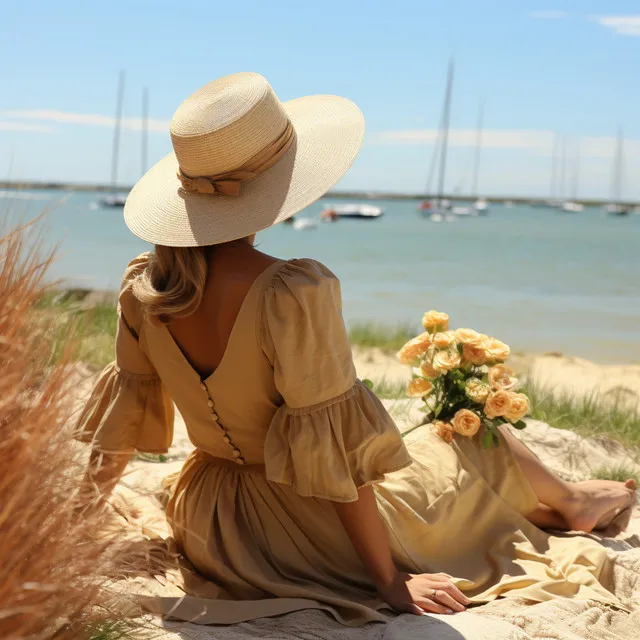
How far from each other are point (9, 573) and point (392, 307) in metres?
14.0

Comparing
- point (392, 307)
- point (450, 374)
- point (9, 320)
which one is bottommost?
point (392, 307)

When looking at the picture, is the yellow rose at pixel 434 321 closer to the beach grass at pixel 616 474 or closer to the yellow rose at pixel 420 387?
the yellow rose at pixel 420 387

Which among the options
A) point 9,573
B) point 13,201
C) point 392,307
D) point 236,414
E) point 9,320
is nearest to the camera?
point 9,573

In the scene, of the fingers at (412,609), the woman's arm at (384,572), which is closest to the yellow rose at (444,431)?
the woman's arm at (384,572)

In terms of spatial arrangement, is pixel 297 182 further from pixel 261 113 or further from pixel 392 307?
pixel 392 307

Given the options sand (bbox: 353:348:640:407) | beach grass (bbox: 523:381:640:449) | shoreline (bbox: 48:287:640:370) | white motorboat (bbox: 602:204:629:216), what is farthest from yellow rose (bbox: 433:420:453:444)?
white motorboat (bbox: 602:204:629:216)

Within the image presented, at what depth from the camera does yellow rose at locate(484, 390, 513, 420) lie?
2949 millimetres

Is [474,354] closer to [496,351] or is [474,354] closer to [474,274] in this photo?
[496,351]

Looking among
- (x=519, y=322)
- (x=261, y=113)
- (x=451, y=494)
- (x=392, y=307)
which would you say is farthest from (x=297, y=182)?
(x=392, y=307)

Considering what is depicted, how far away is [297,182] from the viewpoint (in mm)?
2268

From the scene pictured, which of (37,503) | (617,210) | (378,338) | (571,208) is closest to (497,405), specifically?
(37,503)

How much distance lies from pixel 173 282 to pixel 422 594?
1060mm

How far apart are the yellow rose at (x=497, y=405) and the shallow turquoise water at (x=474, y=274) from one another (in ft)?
3.07

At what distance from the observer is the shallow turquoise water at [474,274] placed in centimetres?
1152
